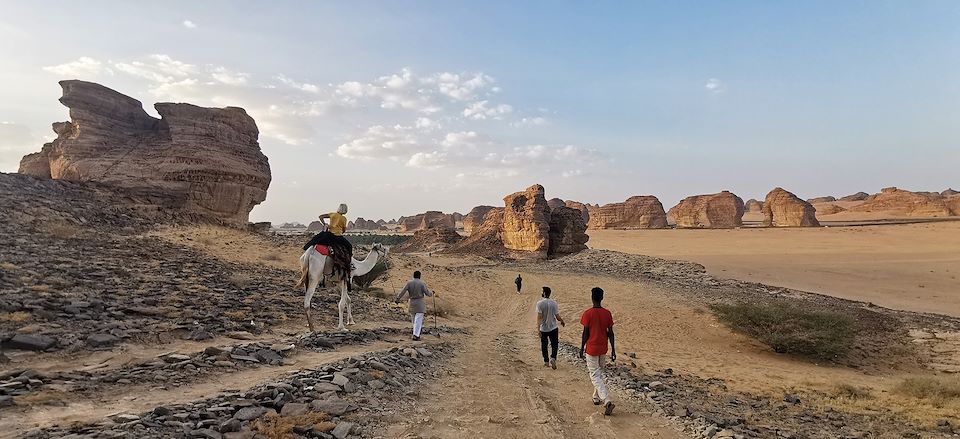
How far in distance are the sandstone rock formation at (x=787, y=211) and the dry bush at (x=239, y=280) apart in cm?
10040

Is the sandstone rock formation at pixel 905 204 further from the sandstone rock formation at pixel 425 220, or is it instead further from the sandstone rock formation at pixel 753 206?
the sandstone rock formation at pixel 425 220

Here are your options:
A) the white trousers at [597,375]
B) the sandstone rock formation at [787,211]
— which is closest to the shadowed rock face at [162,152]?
the white trousers at [597,375]

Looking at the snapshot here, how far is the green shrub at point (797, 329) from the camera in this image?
15.3 m

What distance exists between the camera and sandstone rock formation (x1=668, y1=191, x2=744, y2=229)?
104 m

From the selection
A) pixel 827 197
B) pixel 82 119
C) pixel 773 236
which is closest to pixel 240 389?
Result: pixel 82 119

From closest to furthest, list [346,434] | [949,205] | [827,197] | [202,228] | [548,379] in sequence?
[346,434]
[548,379]
[202,228]
[949,205]
[827,197]

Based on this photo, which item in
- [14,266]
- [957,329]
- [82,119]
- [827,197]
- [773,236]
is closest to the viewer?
[14,266]

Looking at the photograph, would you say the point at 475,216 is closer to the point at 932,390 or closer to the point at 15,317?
the point at 932,390

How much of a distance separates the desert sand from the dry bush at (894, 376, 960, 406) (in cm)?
1719

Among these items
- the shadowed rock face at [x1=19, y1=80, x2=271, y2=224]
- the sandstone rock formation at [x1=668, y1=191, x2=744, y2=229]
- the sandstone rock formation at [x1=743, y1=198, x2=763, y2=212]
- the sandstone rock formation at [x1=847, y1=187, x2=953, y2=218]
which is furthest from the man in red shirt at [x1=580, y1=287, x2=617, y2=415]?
the sandstone rock formation at [x1=743, y1=198, x2=763, y2=212]

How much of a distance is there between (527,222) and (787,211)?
68.5 meters

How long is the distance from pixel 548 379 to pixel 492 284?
21.3 meters

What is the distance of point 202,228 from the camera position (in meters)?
27.3

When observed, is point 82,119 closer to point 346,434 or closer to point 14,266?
point 14,266
